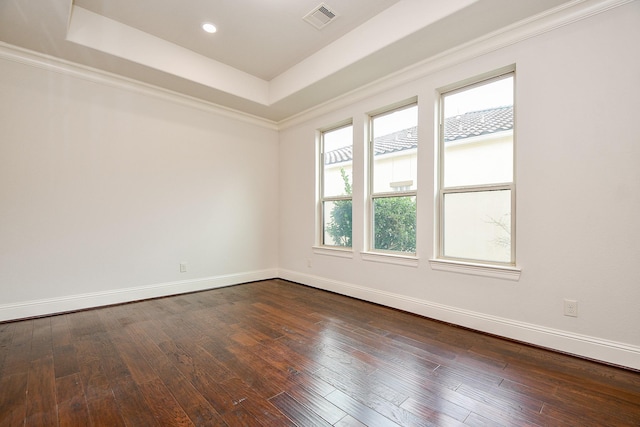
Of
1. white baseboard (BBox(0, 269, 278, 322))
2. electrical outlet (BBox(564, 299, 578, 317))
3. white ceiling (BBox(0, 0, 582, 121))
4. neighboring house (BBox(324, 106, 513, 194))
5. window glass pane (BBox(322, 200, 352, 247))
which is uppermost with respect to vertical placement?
white ceiling (BBox(0, 0, 582, 121))

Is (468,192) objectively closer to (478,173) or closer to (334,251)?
(478,173)

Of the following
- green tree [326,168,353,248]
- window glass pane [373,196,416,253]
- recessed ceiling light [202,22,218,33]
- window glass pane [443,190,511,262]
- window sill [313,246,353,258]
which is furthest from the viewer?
green tree [326,168,353,248]

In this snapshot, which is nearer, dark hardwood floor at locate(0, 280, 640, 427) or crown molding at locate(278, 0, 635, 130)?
dark hardwood floor at locate(0, 280, 640, 427)

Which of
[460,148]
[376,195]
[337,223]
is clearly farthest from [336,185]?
[460,148]

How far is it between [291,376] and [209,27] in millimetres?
3495

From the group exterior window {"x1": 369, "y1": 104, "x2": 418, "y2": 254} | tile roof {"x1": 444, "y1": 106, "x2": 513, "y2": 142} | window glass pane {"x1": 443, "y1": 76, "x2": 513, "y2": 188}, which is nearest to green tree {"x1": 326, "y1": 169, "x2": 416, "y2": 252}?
exterior window {"x1": 369, "y1": 104, "x2": 418, "y2": 254}

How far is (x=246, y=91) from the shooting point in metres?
4.14

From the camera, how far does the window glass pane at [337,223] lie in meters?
4.18

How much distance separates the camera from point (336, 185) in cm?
437

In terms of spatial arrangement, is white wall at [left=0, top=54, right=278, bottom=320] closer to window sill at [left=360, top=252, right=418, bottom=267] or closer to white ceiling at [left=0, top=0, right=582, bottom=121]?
white ceiling at [left=0, top=0, right=582, bottom=121]

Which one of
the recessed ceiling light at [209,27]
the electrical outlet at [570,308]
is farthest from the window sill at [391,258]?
the recessed ceiling light at [209,27]

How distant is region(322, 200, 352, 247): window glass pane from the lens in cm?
418

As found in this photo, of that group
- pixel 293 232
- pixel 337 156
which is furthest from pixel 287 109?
pixel 293 232

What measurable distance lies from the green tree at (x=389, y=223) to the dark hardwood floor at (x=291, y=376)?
91cm
